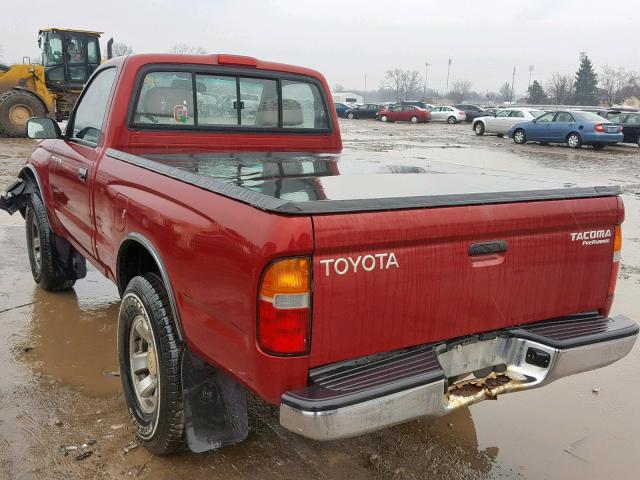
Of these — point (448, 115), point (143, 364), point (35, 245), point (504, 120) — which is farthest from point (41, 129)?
point (448, 115)

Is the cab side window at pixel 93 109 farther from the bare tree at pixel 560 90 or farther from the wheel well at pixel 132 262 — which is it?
the bare tree at pixel 560 90

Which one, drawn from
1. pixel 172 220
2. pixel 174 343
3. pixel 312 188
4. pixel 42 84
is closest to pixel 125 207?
pixel 172 220

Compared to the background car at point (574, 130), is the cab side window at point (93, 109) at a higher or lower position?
higher

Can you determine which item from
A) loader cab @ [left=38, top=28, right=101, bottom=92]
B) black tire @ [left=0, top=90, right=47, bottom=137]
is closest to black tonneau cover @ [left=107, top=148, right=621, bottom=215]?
black tire @ [left=0, top=90, right=47, bottom=137]

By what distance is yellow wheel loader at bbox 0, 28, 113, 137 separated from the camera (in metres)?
18.0

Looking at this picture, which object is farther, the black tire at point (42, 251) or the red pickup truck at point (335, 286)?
the black tire at point (42, 251)

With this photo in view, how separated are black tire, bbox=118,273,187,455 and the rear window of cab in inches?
56.9

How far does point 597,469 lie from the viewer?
119 inches

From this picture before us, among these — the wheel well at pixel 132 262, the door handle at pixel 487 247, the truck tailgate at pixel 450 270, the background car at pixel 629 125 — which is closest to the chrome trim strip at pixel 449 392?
the truck tailgate at pixel 450 270

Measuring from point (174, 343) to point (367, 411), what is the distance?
102 centimetres

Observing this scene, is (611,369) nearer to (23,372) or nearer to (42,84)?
(23,372)

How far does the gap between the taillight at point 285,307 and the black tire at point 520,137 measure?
24407 millimetres

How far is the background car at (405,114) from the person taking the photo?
41.4 meters

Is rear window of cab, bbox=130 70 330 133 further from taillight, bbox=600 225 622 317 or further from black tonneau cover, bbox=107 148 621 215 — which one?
taillight, bbox=600 225 622 317
